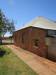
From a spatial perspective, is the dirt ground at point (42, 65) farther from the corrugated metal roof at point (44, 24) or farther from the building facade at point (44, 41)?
the corrugated metal roof at point (44, 24)

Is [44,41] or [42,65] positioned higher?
[44,41]

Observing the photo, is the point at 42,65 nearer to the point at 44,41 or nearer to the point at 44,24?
the point at 44,41

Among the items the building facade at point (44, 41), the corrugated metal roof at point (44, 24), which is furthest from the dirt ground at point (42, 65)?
the corrugated metal roof at point (44, 24)

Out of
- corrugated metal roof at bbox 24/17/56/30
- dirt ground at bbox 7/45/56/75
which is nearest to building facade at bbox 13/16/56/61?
corrugated metal roof at bbox 24/17/56/30

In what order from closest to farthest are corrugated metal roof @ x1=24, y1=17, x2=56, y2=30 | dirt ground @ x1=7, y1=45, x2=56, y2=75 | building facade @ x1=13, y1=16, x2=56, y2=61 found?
dirt ground @ x1=7, y1=45, x2=56, y2=75, building facade @ x1=13, y1=16, x2=56, y2=61, corrugated metal roof @ x1=24, y1=17, x2=56, y2=30

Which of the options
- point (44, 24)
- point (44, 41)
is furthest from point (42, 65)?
point (44, 24)

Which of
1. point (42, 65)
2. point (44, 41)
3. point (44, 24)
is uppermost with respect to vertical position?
point (44, 24)

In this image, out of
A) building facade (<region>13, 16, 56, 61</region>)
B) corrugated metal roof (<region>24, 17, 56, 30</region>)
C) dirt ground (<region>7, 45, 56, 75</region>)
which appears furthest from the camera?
corrugated metal roof (<region>24, 17, 56, 30</region>)

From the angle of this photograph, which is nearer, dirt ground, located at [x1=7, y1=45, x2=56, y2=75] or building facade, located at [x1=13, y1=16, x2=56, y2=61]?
dirt ground, located at [x1=7, y1=45, x2=56, y2=75]

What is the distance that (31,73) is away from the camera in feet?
30.0

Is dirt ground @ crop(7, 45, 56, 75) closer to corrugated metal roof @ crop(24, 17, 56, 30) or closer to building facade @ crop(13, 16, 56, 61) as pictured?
building facade @ crop(13, 16, 56, 61)

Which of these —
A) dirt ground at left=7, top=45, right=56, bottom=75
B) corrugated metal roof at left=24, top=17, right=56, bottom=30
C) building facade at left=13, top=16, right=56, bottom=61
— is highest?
corrugated metal roof at left=24, top=17, right=56, bottom=30

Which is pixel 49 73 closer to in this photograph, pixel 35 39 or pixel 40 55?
pixel 40 55

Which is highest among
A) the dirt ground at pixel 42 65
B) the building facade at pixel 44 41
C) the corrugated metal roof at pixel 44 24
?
the corrugated metal roof at pixel 44 24
